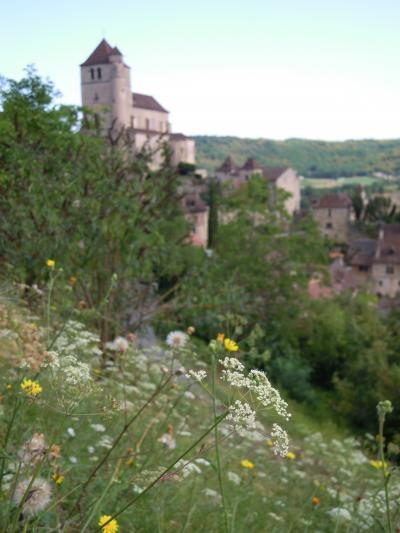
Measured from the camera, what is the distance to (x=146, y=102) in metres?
75.1

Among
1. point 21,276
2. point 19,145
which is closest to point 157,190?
point 19,145

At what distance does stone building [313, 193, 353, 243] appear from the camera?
6806 centimetres

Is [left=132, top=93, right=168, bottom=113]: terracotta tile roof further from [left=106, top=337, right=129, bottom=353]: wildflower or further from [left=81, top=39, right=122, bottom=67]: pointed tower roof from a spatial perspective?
[left=106, top=337, right=129, bottom=353]: wildflower

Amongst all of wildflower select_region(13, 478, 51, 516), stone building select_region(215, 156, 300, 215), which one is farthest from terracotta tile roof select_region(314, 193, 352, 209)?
wildflower select_region(13, 478, 51, 516)

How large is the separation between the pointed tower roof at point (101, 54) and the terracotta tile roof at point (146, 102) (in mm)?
10729

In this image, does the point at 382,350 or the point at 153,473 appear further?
the point at 382,350

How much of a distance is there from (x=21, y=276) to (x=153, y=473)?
176 inches

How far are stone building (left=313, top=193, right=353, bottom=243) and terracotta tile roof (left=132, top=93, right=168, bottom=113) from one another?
1062 inches

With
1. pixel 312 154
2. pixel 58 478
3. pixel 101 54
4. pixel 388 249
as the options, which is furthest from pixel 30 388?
pixel 312 154

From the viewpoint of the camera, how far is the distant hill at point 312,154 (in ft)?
516

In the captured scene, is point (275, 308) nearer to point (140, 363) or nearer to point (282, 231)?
point (282, 231)

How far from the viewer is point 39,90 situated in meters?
11.5

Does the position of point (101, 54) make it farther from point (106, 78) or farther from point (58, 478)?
point (58, 478)

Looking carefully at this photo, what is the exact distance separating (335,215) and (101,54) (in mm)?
34667
